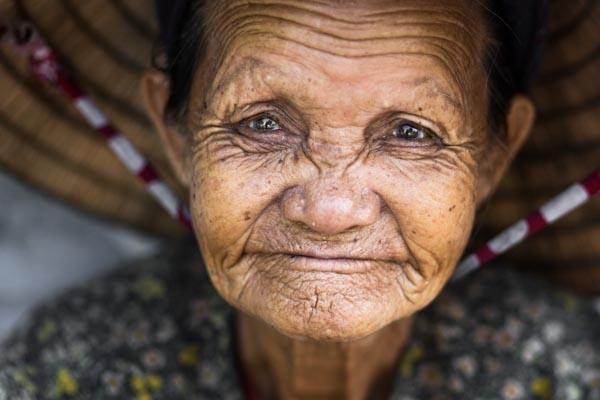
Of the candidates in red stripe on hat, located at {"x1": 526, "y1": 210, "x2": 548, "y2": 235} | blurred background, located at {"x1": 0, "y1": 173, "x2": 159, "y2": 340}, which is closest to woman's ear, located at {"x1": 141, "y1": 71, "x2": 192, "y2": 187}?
red stripe on hat, located at {"x1": 526, "y1": 210, "x2": 548, "y2": 235}

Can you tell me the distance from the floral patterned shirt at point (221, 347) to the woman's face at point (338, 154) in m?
0.51

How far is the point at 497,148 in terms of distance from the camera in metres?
1.73

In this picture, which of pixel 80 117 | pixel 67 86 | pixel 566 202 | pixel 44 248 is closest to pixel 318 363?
pixel 566 202

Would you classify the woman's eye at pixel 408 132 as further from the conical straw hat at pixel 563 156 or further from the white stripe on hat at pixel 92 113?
the white stripe on hat at pixel 92 113

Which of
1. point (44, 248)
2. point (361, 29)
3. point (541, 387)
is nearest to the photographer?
point (361, 29)

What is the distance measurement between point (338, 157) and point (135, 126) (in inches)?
41.0

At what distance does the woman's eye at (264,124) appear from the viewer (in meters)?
1.50

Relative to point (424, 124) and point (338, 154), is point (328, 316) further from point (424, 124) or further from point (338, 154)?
point (424, 124)

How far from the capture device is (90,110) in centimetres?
188

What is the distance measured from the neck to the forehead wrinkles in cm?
65

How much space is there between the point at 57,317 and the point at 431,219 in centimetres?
113

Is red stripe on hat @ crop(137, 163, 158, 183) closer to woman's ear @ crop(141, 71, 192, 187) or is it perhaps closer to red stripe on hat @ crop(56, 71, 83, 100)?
woman's ear @ crop(141, 71, 192, 187)

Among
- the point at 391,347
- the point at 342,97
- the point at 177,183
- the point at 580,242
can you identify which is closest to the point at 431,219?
the point at 342,97

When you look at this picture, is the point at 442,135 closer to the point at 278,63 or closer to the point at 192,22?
the point at 278,63
